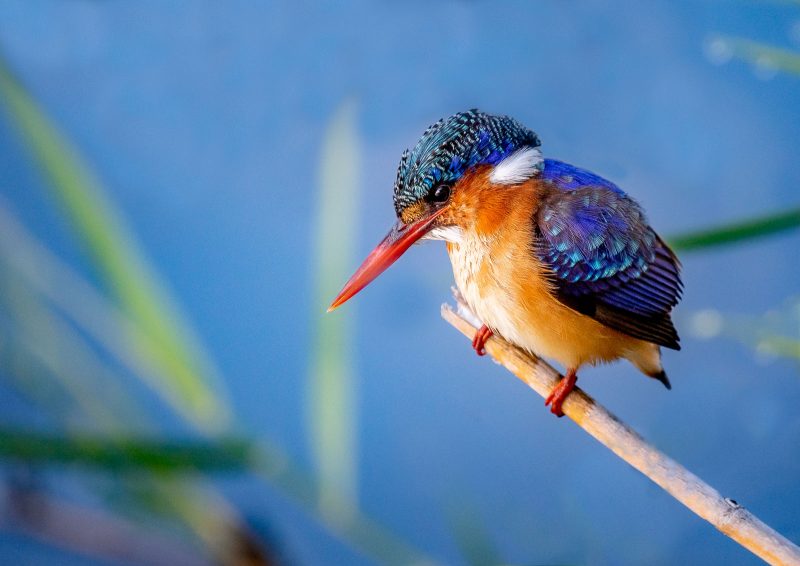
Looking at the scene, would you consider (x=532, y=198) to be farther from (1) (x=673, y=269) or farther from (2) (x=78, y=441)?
(2) (x=78, y=441)

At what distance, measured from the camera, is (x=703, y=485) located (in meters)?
0.56

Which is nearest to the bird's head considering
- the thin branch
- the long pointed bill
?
the long pointed bill

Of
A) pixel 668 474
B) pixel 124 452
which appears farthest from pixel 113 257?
pixel 668 474

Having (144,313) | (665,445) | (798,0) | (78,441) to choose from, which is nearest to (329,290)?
(144,313)

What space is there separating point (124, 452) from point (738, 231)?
1.43 feet

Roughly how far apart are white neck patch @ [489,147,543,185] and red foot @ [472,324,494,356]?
125mm

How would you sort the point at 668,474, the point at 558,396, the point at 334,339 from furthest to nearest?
the point at 334,339
the point at 558,396
the point at 668,474

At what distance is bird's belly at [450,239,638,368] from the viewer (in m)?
0.73

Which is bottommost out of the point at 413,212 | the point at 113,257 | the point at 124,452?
the point at 124,452

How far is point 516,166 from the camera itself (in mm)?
716

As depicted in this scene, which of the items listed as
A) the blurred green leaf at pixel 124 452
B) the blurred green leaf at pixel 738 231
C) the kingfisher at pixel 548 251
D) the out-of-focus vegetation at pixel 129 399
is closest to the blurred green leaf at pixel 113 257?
the out-of-focus vegetation at pixel 129 399

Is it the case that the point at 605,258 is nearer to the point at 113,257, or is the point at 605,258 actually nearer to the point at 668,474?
the point at 668,474

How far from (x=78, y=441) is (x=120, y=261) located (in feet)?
0.66

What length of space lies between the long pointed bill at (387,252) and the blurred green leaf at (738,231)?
7.6 inches
